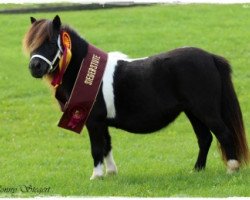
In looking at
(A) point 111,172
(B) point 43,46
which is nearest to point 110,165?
(A) point 111,172

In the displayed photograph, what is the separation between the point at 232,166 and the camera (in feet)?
24.6

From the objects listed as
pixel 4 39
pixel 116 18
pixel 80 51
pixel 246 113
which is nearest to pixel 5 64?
pixel 4 39

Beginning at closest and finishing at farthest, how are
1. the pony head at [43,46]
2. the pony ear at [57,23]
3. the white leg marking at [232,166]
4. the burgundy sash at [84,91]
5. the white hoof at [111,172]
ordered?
1. the pony head at [43,46]
2. the pony ear at [57,23]
3. the burgundy sash at [84,91]
4. the white leg marking at [232,166]
5. the white hoof at [111,172]

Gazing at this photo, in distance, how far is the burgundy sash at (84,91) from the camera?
290 inches

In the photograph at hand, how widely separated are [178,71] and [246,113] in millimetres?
6133

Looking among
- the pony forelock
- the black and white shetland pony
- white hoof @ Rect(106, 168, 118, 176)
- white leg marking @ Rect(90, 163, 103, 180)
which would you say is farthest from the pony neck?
white hoof @ Rect(106, 168, 118, 176)

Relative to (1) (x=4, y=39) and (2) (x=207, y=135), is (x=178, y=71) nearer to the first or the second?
(2) (x=207, y=135)

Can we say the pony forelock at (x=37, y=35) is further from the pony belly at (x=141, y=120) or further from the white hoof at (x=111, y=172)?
the white hoof at (x=111, y=172)

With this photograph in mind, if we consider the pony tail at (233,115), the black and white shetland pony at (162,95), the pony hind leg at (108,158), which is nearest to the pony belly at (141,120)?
the black and white shetland pony at (162,95)

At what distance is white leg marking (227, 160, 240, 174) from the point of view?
749 centimetres

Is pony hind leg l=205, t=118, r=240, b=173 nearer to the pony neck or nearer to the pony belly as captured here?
the pony belly

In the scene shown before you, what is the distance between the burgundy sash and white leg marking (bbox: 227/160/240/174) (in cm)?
178

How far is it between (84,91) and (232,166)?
196 cm

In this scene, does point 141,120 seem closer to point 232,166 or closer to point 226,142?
point 226,142
